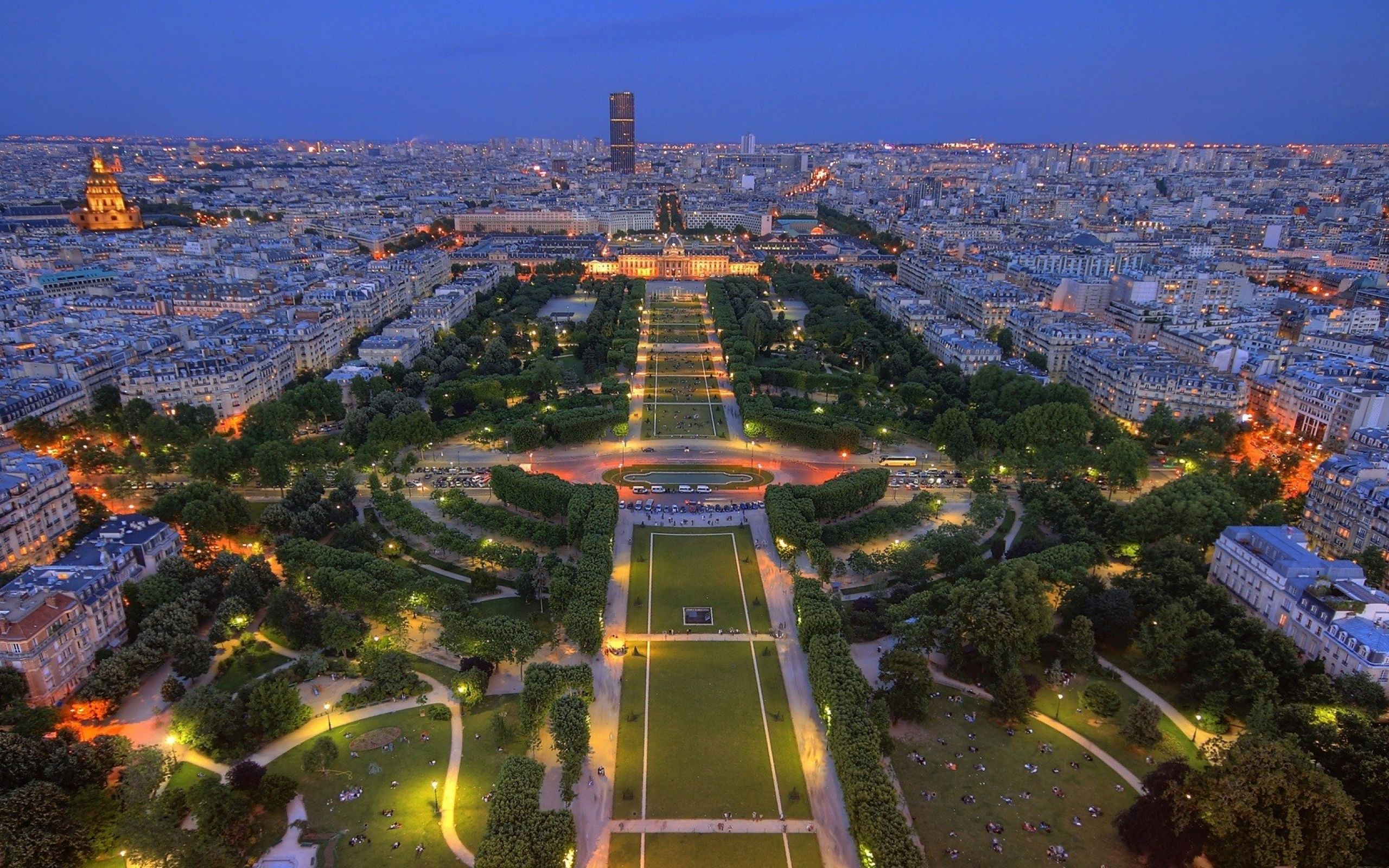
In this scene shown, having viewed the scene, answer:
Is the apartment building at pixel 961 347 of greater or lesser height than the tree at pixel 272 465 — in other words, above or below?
above

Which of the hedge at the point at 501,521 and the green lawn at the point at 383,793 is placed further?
the hedge at the point at 501,521

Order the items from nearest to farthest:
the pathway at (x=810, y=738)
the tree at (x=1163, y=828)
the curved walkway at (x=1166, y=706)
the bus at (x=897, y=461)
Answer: the tree at (x=1163, y=828) < the pathway at (x=810, y=738) < the curved walkway at (x=1166, y=706) < the bus at (x=897, y=461)

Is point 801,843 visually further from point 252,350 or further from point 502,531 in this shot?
point 252,350

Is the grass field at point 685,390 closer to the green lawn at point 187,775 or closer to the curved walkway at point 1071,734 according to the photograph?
the curved walkway at point 1071,734

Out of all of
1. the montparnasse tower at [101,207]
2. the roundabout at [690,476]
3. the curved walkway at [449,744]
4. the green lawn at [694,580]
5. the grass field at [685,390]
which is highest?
the montparnasse tower at [101,207]

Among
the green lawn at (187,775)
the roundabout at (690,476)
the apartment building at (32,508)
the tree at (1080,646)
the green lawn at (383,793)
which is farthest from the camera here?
the roundabout at (690,476)

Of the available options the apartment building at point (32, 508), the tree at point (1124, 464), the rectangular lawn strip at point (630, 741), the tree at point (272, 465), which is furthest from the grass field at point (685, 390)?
the apartment building at point (32, 508)
